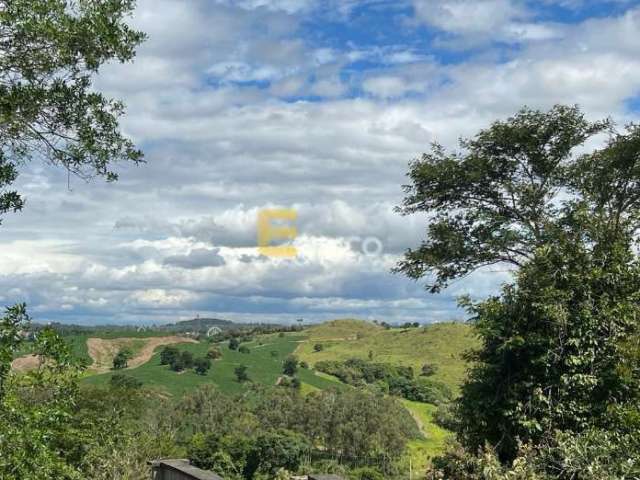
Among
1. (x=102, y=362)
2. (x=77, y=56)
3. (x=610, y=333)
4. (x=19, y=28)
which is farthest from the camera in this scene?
(x=102, y=362)

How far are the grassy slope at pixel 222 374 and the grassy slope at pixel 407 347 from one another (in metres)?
9.45

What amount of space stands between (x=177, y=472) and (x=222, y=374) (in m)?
82.0

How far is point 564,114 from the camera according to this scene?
16469 mm

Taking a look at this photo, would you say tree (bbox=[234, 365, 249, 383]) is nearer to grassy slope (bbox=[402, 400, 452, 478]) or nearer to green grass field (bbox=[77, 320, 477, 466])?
green grass field (bbox=[77, 320, 477, 466])

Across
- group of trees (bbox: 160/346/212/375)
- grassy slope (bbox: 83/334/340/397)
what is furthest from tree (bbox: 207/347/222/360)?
group of trees (bbox: 160/346/212/375)

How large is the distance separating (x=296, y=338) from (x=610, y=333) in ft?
441

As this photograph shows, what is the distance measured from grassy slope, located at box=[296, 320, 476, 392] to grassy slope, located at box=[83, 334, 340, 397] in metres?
9.45

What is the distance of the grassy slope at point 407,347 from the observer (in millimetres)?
94438

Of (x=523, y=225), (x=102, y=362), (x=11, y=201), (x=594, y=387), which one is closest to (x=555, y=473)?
(x=594, y=387)

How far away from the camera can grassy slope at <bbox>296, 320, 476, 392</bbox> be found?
310 feet

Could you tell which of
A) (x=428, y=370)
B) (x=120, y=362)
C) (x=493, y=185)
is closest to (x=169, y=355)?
(x=120, y=362)

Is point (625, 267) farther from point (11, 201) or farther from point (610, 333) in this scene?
point (11, 201)

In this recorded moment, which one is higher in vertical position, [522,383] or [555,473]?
[522,383]

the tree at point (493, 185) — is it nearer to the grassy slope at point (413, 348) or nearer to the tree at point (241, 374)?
the grassy slope at point (413, 348)
